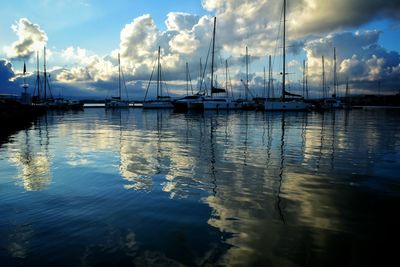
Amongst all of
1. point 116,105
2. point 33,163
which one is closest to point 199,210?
point 33,163

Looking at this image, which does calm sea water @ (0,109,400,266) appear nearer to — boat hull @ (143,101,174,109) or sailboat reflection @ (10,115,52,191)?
sailboat reflection @ (10,115,52,191)

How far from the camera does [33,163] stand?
1667 cm

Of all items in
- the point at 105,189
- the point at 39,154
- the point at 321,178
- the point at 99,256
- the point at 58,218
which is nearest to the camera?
the point at 99,256

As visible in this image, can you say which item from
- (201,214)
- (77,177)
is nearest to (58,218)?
(201,214)

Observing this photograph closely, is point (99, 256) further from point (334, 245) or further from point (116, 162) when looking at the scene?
point (116, 162)

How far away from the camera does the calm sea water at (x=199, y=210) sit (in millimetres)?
6801

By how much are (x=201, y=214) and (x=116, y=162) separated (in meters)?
8.77

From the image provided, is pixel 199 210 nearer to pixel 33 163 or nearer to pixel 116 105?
pixel 33 163

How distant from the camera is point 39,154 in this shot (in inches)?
762

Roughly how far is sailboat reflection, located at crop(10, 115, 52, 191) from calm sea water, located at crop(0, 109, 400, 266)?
61mm

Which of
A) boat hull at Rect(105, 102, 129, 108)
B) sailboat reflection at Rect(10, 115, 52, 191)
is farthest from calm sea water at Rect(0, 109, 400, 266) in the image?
boat hull at Rect(105, 102, 129, 108)

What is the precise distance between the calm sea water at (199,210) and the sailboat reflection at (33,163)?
61mm

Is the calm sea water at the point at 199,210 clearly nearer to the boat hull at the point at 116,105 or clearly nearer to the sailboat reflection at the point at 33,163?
the sailboat reflection at the point at 33,163

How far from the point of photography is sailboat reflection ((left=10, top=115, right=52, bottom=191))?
1263 cm
